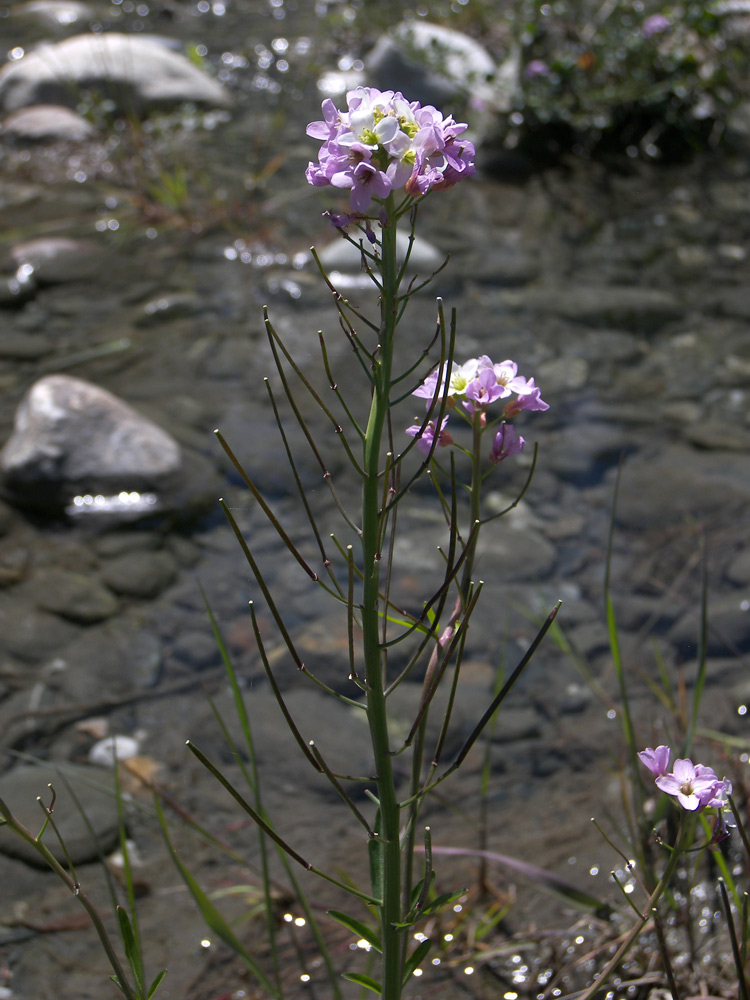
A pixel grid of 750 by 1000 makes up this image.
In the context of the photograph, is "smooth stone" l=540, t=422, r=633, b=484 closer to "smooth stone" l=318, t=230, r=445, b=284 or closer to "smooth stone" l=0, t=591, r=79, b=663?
"smooth stone" l=318, t=230, r=445, b=284

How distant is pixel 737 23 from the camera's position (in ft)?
21.3

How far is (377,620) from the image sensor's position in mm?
1104

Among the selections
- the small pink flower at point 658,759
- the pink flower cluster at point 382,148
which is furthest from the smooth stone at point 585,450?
the pink flower cluster at point 382,148

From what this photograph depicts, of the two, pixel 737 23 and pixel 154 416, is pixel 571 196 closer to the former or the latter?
pixel 737 23

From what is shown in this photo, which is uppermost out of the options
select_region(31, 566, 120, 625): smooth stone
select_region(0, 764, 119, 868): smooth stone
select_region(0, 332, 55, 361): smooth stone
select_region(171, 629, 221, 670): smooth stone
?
select_region(0, 332, 55, 361): smooth stone

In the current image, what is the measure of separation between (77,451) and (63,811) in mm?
1379

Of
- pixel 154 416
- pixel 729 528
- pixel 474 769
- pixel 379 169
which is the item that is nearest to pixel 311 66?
pixel 154 416

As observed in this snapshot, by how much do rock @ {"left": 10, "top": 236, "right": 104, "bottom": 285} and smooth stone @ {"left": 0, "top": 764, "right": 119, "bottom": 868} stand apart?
2786 millimetres

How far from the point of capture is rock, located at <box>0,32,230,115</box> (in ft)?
19.9

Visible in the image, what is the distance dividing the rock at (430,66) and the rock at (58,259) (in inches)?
98.2

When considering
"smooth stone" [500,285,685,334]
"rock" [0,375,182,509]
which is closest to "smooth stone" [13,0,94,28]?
"smooth stone" [500,285,685,334]

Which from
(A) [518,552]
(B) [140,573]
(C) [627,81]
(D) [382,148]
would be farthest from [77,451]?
(C) [627,81]

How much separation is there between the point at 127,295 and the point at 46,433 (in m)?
1.36

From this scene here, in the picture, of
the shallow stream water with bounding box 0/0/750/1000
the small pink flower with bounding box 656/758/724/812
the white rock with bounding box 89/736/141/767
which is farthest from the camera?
the white rock with bounding box 89/736/141/767
